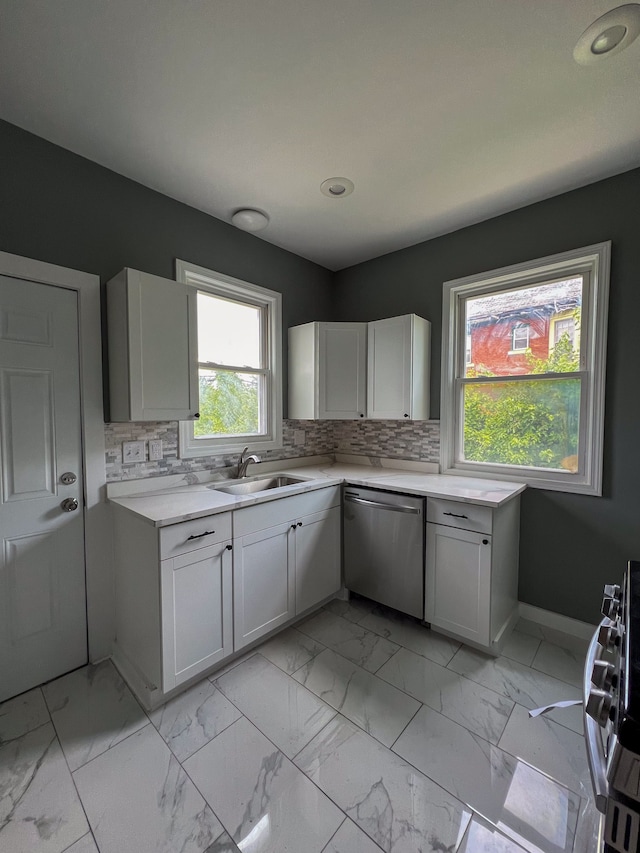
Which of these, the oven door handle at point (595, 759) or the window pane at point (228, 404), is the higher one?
the window pane at point (228, 404)

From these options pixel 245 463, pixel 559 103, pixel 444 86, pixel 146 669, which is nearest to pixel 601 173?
pixel 559 103

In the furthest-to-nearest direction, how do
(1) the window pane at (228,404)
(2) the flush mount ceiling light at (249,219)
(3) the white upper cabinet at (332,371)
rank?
(3) the white upper cabinet at (332,371) < (1) the window pane at (228,404) < (2) the flush mount ceiling light at (249,219)

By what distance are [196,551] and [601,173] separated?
9.72 feet

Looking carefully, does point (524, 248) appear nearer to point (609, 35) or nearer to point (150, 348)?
point (609, 35)

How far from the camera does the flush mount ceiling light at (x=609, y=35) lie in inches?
47.2

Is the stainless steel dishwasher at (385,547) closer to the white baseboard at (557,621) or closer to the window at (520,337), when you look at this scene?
the white baseboard at (557,621)

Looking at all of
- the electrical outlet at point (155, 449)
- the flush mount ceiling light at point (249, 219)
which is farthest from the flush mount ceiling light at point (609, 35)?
the electrical outlet at point (155, 449)

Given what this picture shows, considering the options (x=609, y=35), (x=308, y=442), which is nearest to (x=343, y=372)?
(x=308, y=442)

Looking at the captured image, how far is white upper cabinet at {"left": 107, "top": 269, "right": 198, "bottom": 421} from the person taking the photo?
186 centimetres

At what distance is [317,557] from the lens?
7.89ft

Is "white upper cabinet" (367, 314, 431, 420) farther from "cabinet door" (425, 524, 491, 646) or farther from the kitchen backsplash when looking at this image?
"cabinet door" (425, 524, 491, 646)

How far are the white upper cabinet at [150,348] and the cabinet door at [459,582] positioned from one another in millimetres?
1679

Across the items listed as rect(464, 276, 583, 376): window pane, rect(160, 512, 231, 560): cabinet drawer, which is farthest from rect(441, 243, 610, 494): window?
rect(160, 512, 231, 560): cabinet drawer

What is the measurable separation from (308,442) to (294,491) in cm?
107
